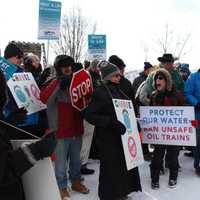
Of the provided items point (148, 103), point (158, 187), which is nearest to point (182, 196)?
point (158, 187)

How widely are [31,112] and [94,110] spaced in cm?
91

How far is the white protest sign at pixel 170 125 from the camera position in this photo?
605 centimetres

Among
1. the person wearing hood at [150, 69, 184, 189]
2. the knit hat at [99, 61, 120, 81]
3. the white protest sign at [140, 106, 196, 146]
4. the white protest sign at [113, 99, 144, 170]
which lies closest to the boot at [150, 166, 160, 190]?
the person wearing hood at [150, 69, 184, 189]

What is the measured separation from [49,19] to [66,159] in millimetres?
4526

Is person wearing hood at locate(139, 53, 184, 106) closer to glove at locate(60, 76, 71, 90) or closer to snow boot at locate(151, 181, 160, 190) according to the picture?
snow boot at locate(151, 181, 160, 190)

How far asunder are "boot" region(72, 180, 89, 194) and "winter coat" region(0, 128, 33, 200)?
3.60 meters

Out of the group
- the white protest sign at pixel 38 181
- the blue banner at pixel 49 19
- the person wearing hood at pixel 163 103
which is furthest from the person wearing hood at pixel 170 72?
the white protest sign at pixel 38 181

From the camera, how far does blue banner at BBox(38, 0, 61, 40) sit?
29.7ft

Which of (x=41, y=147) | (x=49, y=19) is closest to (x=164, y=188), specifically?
(x=41, y=147)

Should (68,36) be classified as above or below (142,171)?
above

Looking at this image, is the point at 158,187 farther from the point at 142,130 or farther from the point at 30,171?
the point at 30,171

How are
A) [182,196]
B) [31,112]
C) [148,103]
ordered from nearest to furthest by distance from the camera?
1. [31,112]
2. [182,196]
3. [148,103]

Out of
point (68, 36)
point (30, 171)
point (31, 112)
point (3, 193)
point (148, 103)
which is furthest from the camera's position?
point (68, 36)

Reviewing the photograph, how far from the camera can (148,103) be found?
668 centimetres
